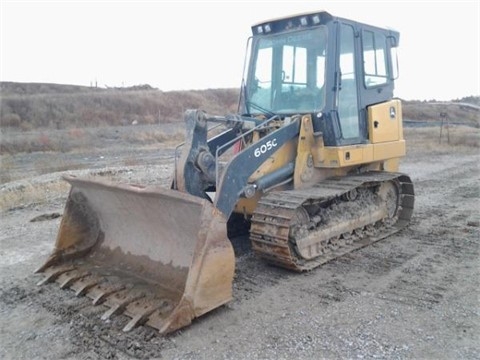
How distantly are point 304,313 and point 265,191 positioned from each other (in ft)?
5.60

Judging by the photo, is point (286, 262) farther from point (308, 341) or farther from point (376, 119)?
point (376, 119)

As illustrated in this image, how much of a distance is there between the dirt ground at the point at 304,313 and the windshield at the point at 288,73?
2005mm

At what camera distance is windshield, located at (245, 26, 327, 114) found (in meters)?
6.00

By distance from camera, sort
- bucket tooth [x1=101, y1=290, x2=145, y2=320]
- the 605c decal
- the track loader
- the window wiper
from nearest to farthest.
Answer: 1. bucket tooth [x1=101, y1=290, x2=145, y2=320]
2. the track loader
3. the 605c decal
4. the window wiper

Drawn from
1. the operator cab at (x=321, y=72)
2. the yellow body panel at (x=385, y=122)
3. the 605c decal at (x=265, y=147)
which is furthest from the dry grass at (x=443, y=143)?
the 605c decal at (x=265, y=147)

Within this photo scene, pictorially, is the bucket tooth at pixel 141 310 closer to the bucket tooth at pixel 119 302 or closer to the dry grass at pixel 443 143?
the bucket tooth at pixel 119 302

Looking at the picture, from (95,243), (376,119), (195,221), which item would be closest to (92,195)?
(95,243)

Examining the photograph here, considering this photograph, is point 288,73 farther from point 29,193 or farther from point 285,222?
point 29,193

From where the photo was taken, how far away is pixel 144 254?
4902 millimetres

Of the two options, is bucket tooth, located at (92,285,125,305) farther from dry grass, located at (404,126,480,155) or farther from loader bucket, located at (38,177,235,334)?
dry grass, located at (404,126,480,155)

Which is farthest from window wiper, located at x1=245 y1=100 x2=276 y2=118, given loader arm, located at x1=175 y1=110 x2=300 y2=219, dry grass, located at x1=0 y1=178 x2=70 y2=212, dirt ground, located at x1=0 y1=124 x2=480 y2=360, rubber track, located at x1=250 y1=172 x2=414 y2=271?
dry grass, located at x1=0 y1=178 x2=70 y2=212

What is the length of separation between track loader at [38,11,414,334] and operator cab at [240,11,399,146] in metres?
0.01

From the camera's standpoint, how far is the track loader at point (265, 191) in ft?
13.9

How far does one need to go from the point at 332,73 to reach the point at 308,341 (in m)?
3.36
